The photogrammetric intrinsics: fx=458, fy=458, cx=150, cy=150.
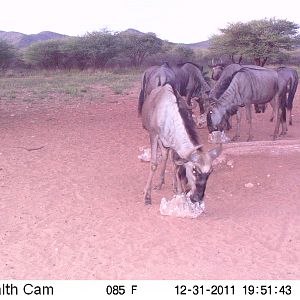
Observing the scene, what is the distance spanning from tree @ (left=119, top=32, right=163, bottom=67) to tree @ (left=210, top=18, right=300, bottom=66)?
787 cm

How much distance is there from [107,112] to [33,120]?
8.06ft

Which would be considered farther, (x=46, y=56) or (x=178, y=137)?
(x=46, y=56)

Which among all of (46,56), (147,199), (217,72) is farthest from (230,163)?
(46,56)

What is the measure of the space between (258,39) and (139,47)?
40.5ft

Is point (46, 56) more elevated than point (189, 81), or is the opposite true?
point (46, 56)

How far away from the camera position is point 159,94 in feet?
22.7

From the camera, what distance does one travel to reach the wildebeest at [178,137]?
18.6 ft

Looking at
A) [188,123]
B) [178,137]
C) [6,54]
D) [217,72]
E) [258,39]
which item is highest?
[258,39]

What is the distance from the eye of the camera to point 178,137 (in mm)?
6148

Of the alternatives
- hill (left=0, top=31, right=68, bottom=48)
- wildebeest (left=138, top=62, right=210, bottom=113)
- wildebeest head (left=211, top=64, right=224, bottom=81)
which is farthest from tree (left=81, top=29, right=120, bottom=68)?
hill (left=0, top=31, right=68, bottom=48)

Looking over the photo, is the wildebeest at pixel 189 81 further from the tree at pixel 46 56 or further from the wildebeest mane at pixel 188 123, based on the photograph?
the tree at pixel 46 56

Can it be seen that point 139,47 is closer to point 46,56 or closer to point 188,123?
point 46,56

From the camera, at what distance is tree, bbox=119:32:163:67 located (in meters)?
42.6

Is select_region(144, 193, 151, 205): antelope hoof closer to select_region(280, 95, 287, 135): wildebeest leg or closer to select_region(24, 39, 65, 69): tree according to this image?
select_region(280, 95, 287, 135): wildebeest leg
